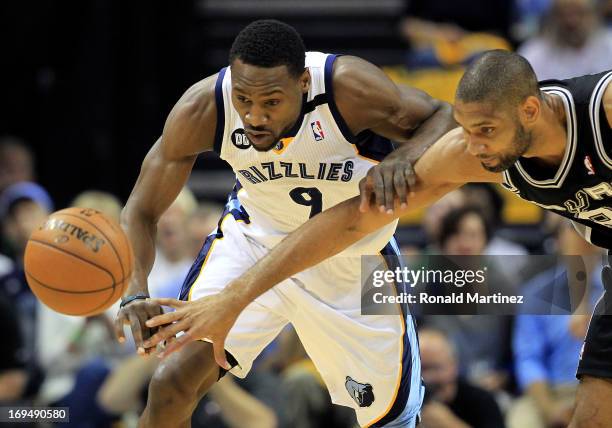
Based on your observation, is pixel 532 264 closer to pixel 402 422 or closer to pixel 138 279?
pixel 402 422

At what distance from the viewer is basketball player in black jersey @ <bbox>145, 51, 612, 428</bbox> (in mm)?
4496

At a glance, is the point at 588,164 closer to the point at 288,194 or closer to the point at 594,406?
the point at 594,406

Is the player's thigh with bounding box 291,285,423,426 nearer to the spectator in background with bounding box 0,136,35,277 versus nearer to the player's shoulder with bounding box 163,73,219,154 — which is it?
the player's shoulder with bounding box 163,73,219,154

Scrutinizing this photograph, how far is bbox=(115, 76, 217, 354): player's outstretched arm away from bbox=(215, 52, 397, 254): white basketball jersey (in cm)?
8

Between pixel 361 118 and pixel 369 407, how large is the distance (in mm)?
1500

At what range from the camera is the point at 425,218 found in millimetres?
8523

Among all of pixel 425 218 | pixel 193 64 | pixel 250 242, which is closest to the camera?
pixel 250 242

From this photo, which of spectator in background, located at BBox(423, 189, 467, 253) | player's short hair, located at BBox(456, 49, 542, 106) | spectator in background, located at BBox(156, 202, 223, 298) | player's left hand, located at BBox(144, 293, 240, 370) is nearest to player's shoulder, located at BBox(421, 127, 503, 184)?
player's short hair, located at BBox(456, 49, 542, 106)

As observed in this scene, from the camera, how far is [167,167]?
215 inches

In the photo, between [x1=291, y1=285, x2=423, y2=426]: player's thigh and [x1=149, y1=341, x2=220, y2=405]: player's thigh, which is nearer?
[x1=149, y1=341, x2=220, y2=405]: player's thigh

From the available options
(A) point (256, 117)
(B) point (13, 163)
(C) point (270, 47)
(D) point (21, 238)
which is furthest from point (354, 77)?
(B) point (13, 163)

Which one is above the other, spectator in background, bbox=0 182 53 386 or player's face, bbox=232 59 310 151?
player's face, bbox=232 59 310 151

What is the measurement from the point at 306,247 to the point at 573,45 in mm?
4533

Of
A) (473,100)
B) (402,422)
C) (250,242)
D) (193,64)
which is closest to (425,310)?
(402,422)
